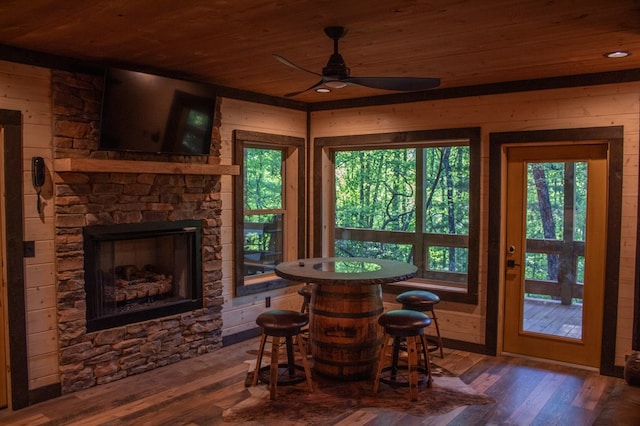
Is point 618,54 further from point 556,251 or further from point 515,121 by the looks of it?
point 556,251

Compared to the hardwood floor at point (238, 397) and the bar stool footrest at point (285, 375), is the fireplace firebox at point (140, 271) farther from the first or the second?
the bar stool footrest at point (285, 375)

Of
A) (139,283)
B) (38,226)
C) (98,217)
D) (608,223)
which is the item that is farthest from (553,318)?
(38,226)

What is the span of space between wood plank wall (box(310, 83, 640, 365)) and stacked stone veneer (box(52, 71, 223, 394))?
1882mm

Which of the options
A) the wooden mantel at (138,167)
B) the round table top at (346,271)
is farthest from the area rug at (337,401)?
the wooden mantel at (138,167)

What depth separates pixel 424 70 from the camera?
4227mm

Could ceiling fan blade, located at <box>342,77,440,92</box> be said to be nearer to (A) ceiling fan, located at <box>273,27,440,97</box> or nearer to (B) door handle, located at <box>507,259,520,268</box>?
(A) ceiling fan, located at <box>273,27,440,97</box>

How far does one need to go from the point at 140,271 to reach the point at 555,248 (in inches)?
142

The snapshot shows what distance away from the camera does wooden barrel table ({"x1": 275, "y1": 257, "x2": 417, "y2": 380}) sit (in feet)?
12.9

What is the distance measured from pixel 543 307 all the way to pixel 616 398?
2.11 m

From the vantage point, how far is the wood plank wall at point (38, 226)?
3.66 m

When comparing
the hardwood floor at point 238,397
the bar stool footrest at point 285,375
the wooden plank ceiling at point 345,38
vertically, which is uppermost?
the wooden plank ceiling at point 345,38

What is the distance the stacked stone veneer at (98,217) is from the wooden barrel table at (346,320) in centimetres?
119

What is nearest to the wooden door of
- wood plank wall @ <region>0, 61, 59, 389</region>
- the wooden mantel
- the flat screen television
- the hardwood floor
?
the hardwood floor

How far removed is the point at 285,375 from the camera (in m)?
4.18
